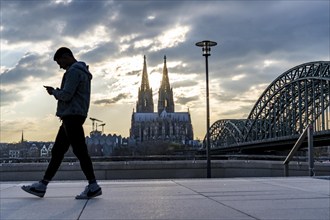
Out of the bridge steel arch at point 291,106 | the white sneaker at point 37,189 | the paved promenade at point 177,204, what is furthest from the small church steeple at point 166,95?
the white sneaker at point 37,189

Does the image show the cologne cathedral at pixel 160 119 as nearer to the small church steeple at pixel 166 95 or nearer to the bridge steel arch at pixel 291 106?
the small church steeple at pixel 166 95

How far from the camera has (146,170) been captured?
77.9 ft

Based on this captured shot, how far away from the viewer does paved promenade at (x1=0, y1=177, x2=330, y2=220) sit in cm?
467

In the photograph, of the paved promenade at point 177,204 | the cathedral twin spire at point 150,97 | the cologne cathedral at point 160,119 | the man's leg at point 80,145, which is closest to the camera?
the paved promenade at point 177,204

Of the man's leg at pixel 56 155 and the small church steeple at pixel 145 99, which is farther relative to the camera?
the small church steeple at pixel 145 99

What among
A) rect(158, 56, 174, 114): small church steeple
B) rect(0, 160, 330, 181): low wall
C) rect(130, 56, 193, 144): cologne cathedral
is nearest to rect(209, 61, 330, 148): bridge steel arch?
rect(0, 160, 330, 181): low wall

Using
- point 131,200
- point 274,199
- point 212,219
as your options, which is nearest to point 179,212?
point 212,219

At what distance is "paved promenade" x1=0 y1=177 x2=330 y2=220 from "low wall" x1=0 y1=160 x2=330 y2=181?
15.6 metres

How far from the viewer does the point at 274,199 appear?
5965mm

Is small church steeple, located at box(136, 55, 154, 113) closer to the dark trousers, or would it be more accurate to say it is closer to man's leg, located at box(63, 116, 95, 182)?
the dark trousers

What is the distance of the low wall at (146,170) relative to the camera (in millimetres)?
22312

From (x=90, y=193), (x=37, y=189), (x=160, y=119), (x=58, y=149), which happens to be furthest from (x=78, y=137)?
(x=160, y=119)

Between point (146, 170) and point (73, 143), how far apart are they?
59.3 feet

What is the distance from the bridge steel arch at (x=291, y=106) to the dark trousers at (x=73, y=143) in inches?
2619
